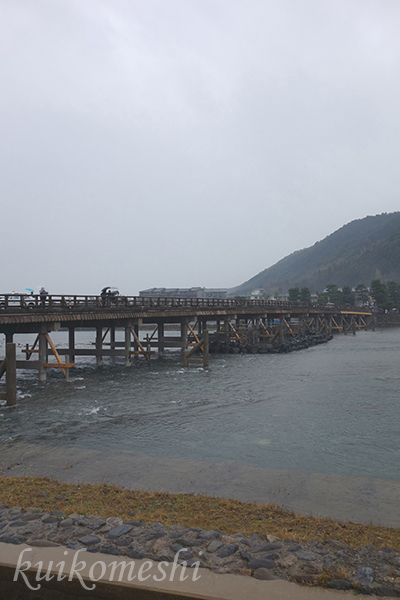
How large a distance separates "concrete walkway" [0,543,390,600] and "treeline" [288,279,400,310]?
126330mm

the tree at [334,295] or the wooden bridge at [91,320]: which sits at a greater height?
the tree at [334,295]

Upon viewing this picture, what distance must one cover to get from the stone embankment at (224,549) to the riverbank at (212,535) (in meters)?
0.01

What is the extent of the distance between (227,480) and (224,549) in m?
4.86

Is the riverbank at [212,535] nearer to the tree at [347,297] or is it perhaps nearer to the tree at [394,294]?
the tree at [394,294]

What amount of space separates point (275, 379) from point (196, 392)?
23.8 feet

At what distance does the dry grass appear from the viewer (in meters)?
7.01

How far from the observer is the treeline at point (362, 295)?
122 meters

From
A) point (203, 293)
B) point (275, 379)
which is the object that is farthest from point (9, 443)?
point (203, 293)

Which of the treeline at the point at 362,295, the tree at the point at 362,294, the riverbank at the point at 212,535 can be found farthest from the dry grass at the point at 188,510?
the tree at the point at 362,294

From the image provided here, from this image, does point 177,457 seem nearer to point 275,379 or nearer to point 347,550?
point 347,550

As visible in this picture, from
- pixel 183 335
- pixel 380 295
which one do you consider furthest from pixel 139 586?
pixel 380 295

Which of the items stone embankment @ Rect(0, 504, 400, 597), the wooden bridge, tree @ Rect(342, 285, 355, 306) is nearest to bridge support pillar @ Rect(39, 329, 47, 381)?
the wooden bridge

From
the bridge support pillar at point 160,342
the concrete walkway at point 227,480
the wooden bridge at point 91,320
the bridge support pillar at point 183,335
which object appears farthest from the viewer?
the bridge support pillar at point 160,342

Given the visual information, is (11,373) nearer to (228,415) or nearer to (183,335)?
(228,415)
